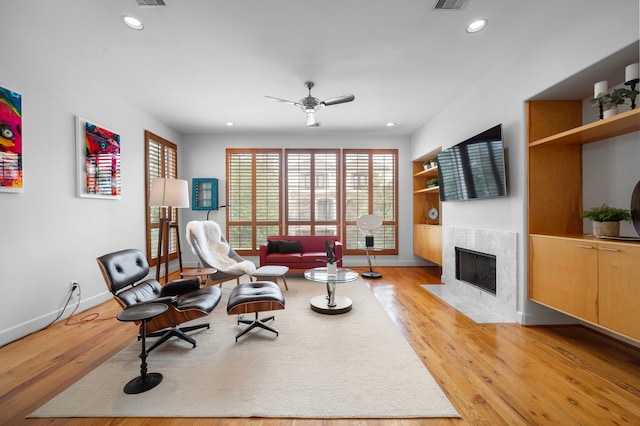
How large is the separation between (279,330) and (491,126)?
3364 mm

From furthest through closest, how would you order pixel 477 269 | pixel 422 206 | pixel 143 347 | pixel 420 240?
pixel 422 206
pixel 420 240
pixel 477 269
pixel 143 347

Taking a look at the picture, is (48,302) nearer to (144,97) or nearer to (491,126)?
(144,97)

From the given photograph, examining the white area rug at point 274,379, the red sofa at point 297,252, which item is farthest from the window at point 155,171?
the white area rug at point 274,379

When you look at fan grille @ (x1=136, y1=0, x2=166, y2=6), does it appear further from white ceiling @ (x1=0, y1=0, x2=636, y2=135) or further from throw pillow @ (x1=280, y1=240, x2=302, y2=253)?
throw pillow @ (x1=280, y1=240, x2=302, y2=253)

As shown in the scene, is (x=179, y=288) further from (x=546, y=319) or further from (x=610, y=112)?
(x=610, y=112)

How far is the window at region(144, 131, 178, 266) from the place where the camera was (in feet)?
15.1

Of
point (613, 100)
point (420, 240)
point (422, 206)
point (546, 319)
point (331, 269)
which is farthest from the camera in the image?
point (422, 206)

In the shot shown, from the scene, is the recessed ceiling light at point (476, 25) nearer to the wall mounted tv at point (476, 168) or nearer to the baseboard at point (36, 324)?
the wall mounted tv at point (476, 168)

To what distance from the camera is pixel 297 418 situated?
160cm

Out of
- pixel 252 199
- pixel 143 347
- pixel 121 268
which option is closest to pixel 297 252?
pixel 252 199

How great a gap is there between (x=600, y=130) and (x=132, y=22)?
4059 millimetres

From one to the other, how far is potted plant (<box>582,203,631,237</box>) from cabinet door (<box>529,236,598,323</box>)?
0.20m

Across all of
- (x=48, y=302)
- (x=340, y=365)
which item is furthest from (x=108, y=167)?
(x=340, y=365)

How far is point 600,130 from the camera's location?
228cm
